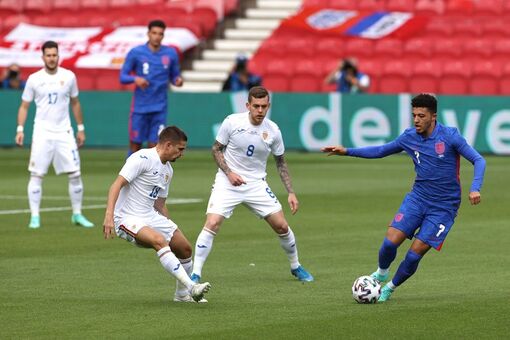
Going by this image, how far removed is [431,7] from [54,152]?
19.5m

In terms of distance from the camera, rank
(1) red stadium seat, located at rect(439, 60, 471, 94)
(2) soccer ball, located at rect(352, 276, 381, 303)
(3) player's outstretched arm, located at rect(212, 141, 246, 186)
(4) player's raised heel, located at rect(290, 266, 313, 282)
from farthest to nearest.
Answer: (1) red stadium seat, located at rect(439, 60, 471, 94)
(4) player's raised heel, located at rect(290, 266, 313, 282)
(3) player's outstretched arm, located at rect(212, 141, 246, 186)
(2) soccer ball, located at rect(352, 276, 381, 303)

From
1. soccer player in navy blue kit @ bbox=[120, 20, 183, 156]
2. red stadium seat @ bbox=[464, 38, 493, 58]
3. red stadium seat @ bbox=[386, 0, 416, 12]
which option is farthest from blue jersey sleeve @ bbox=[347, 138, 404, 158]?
red stadium seat @ bbox=[386, 0, 416, 12]

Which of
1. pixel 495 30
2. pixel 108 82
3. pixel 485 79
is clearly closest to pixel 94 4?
pixel 108 82

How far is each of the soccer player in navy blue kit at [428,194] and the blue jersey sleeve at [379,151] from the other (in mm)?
125

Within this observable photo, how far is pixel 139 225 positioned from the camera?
36.1 ft

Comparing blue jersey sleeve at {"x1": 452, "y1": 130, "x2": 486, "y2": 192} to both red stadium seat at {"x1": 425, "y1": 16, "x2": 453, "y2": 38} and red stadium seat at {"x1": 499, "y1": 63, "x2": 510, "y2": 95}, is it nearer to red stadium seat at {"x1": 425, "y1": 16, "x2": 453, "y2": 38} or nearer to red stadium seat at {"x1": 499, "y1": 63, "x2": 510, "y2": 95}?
red stadium seat at {"x1": 499, "y1": 63, "x2": 510, "y2": 95}

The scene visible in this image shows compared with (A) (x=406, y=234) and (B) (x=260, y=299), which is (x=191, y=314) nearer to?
(B) (x=260, y=299)

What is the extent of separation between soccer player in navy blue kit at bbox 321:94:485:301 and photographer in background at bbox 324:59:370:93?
18.3 m

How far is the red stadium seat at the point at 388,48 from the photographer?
111 ft

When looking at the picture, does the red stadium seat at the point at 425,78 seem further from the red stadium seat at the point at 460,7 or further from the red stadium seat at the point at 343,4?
the red stadium seat at the point at 343,4

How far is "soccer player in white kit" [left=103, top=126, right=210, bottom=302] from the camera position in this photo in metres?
10.9

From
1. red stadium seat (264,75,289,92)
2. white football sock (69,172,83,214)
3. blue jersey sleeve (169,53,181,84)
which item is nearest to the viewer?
white football sock (69,172,83,214)

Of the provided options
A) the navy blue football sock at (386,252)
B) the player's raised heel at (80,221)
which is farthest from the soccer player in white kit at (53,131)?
the navy blue football sock at (386,252)

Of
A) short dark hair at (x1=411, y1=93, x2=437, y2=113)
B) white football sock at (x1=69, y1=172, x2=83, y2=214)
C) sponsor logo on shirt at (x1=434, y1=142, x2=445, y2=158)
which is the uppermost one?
short dark hair at (x1=411, y1=93, x2=437, y2=113)
